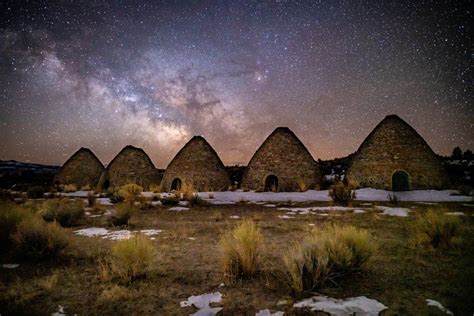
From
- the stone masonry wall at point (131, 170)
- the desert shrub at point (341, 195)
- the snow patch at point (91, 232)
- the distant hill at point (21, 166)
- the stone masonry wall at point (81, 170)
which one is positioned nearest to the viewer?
the snow patch at point (91, 232)

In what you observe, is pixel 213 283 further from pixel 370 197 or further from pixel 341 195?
pixel 370 197

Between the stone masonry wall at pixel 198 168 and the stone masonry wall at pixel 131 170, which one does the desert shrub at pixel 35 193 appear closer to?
the stone masonry wall at pixel 131 170

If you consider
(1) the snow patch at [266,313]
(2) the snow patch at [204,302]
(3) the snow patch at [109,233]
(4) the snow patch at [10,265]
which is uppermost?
(3) the snow patch at [109,233]

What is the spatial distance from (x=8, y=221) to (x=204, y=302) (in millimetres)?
4942

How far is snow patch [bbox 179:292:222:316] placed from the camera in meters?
2.87

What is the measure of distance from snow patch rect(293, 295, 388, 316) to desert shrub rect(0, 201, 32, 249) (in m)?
5.25

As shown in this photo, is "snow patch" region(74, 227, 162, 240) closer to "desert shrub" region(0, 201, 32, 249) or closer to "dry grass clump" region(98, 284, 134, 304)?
"desert shrub" region(0, 201, 32, 249)

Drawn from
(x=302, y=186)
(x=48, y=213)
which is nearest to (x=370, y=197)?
(x=302, y=186)

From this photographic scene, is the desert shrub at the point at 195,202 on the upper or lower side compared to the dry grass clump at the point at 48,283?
upper

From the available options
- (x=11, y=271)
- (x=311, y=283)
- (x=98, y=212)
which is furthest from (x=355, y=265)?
(x=98, y=212)

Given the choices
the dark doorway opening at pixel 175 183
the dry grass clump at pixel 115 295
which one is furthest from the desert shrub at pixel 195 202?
the dry grass clump at pixel 115 295

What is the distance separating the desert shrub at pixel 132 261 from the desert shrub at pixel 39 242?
1665mm

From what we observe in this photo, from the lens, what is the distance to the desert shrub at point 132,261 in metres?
3.69

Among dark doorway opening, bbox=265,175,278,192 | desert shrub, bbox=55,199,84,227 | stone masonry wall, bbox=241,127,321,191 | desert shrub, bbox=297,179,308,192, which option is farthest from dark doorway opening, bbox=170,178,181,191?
desert shrub, bbox=55,199,84,227
